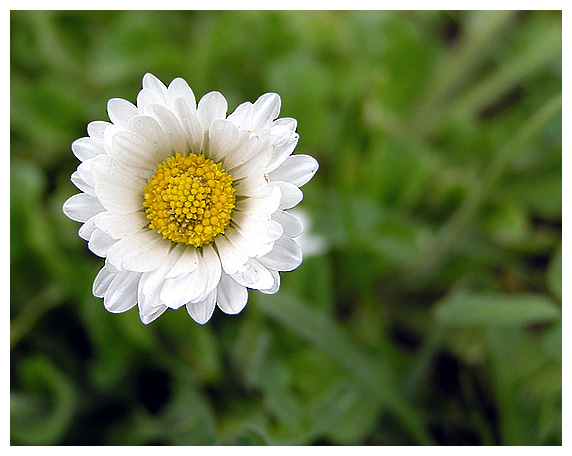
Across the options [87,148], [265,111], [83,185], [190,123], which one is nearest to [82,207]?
[83,185]

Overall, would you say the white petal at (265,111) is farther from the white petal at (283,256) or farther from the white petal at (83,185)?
the white petal at (83,185)

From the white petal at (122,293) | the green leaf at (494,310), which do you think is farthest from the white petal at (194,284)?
the green leaf at (494,310)

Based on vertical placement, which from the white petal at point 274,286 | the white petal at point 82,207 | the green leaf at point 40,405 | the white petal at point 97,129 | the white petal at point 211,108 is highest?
the white petal at point 211,108

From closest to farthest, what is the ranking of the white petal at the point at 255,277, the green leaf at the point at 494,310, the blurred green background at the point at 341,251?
the white petal at the point at 255,277
the green leaf at the point at 494,310
the blurred green background at the point at 341,251

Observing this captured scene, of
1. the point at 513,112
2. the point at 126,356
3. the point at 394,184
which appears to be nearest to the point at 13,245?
the point at 126,356

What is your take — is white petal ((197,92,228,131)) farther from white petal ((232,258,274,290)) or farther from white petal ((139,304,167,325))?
white petal ((139,304,167,325))

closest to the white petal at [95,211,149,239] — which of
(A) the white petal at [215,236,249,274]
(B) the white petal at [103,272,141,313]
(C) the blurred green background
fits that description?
(B) the white petal at [103,272,141,313]

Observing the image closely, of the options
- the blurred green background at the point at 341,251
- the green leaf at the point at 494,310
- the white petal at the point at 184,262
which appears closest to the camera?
the white petal at the point at 184,262
